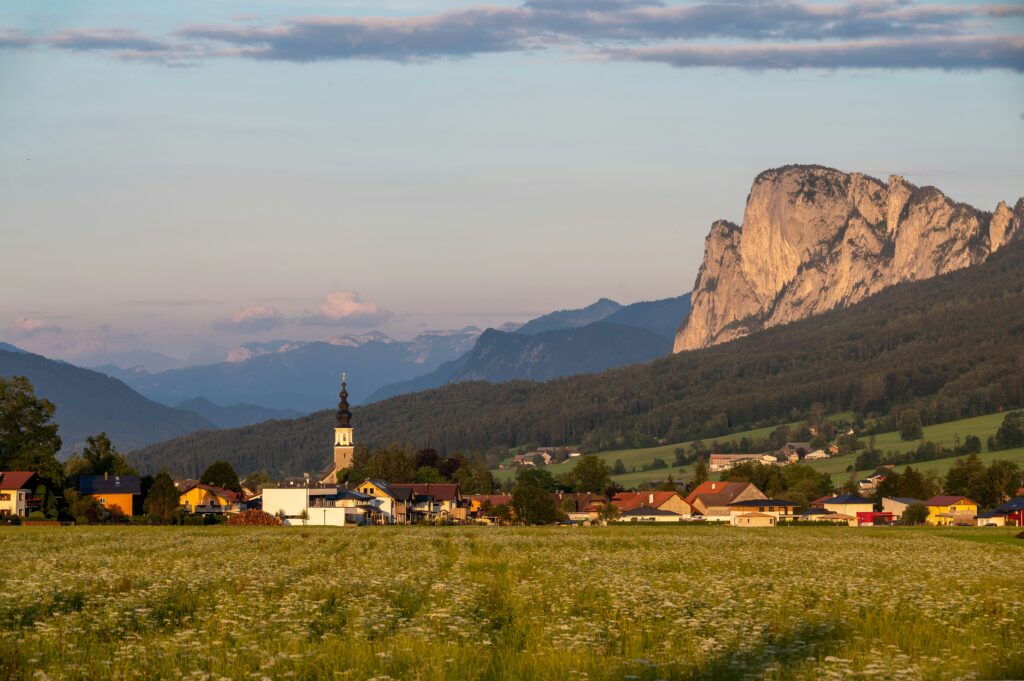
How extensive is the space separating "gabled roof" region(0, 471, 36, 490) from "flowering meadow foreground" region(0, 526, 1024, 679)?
246 ft

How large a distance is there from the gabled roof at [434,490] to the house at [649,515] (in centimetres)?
2281

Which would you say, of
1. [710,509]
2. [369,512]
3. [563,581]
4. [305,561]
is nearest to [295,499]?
[369,512]

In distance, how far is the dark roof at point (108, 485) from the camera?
136 metres

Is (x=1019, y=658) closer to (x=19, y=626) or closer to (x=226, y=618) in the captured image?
(x=226, y=618)

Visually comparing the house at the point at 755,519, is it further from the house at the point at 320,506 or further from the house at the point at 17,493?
the house at the point at 17,493

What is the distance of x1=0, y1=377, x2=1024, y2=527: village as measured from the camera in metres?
128

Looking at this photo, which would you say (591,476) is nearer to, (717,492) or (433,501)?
(717,492)

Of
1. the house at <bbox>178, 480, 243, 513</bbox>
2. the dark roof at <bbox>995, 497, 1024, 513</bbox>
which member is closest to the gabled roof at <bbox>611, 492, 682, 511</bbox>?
the dark roof at <bbox>995, 497, 1024, 513</bbox>

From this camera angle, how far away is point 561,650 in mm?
23781

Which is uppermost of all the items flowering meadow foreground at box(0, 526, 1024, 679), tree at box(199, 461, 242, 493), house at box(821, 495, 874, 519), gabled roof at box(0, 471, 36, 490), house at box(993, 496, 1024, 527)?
tree at box(199, 461, 242, 493)

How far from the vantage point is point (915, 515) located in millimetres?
141250

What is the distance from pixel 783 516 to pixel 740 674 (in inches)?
5690

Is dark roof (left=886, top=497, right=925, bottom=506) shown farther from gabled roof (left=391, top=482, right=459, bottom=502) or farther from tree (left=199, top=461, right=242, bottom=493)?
tree (left=199, top=461, right=242, bottom=493)

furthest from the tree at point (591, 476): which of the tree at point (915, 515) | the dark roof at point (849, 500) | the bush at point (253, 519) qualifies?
the bush at point (253, 519)
